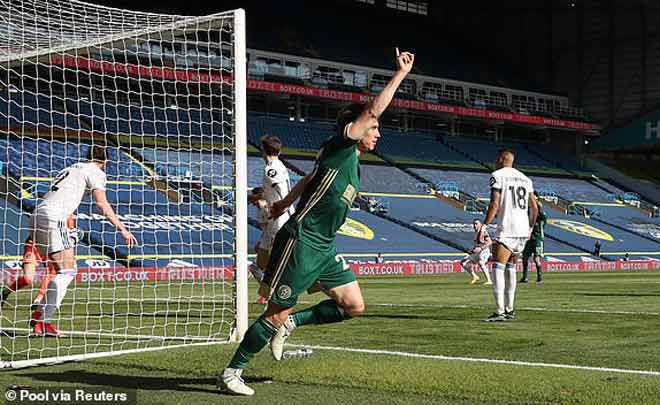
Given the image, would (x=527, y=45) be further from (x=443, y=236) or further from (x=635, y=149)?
(x=443, y=236)

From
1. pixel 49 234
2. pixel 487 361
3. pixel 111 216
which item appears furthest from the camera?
pixel 49 234

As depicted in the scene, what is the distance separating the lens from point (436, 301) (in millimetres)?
15492

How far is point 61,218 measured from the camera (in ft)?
30.3

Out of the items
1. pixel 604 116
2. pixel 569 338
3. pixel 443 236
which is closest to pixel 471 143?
pixel 604 116

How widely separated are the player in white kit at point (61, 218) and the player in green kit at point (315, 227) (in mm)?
3387

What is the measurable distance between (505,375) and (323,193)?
6.13 ft

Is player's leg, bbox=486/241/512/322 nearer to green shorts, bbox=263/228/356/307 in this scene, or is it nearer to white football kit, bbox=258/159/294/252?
white football kit, bbox=258/159/294/252

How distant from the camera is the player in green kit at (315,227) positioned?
602 cm

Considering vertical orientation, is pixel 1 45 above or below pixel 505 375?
above

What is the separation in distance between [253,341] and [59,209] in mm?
3933

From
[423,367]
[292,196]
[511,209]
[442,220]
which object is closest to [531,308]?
[511,209]

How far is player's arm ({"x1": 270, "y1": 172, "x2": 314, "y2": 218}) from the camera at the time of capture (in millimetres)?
6340

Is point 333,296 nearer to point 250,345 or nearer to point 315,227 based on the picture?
point 315,227

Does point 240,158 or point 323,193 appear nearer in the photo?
point 323,193
